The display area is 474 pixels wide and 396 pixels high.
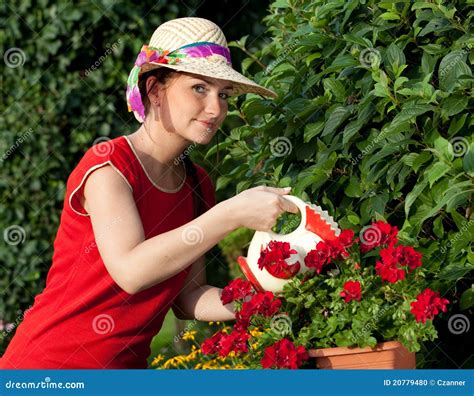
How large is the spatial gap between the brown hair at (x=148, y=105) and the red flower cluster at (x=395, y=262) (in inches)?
37.2

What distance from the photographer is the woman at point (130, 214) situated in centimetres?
276

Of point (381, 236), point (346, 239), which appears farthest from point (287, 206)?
point (381, 236)

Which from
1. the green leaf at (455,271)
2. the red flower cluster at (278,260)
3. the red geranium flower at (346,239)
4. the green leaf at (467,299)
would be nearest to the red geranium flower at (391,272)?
the red geranium flower at (346,239)

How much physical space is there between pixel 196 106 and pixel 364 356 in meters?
0.98

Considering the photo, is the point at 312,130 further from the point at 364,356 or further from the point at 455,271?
the point at 364,356

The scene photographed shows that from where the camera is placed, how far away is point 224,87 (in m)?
2.93

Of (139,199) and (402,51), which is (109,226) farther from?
(402,51)

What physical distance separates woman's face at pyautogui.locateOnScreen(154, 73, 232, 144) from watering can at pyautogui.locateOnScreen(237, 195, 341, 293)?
44cm

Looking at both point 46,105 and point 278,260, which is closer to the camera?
point 278,260

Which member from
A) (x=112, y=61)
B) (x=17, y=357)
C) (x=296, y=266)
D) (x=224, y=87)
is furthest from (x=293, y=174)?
(x=112, y=61)

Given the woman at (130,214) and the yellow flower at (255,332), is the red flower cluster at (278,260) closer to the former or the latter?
the yellow flower at (255,332)

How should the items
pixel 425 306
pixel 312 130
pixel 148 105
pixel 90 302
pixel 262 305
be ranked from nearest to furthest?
pixel 425 306
pixel 262 305
pixel 90 302
pixel 148 105
pixel 312 130

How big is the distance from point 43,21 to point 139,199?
332cm

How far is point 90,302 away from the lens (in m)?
2.91
